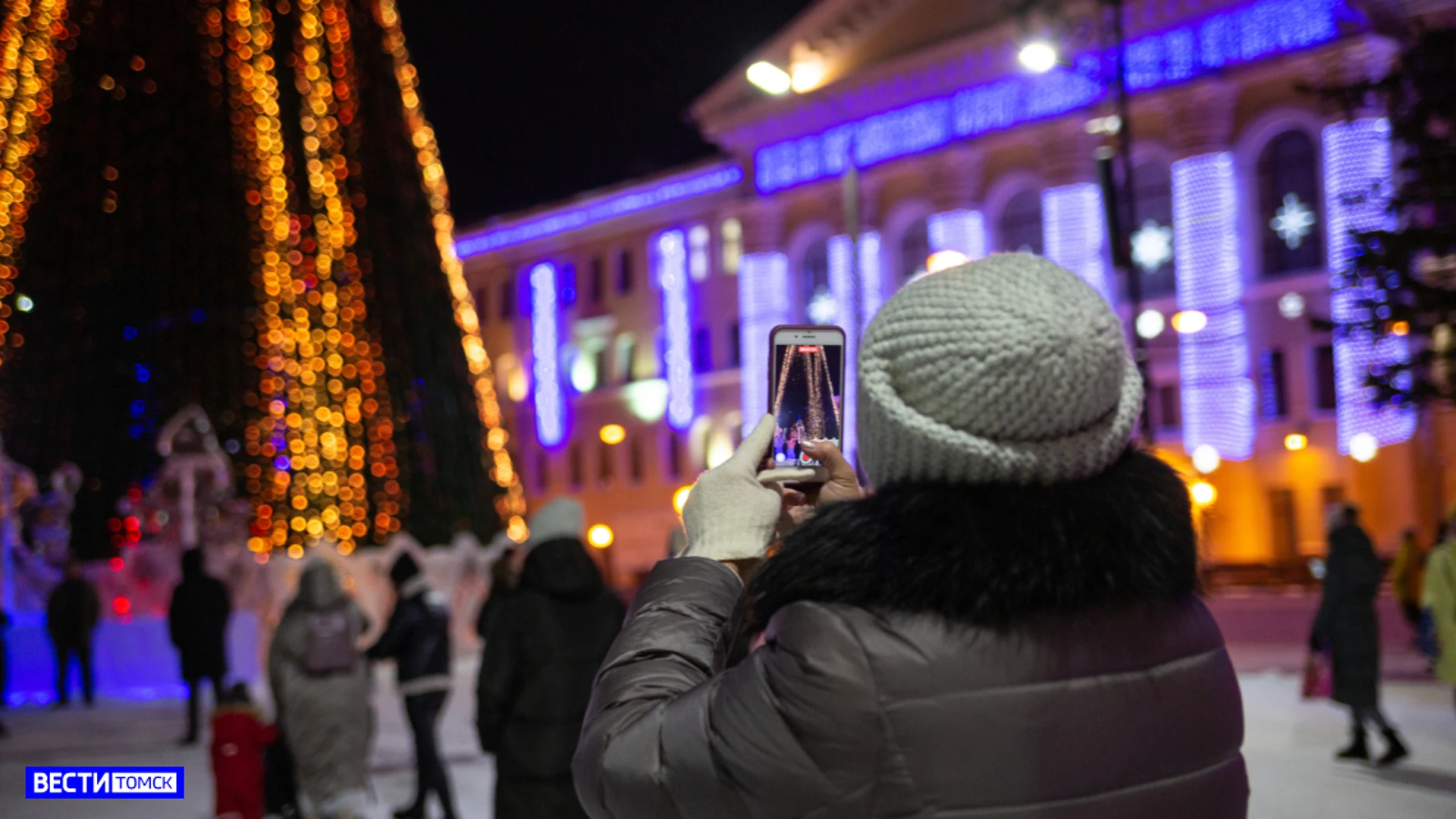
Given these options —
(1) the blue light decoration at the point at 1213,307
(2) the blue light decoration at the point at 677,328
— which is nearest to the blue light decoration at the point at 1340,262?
(1) the blue light decoration at the point at 1213,307

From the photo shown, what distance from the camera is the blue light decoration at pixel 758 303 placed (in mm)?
37312

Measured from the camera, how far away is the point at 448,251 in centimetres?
1595

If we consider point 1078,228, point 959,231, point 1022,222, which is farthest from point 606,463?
point 1078,228

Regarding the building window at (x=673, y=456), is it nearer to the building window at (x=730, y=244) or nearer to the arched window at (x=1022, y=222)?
the building window at (x=730, y=244)

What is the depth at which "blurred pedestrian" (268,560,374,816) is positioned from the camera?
708 centimetres

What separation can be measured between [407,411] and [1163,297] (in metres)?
21.6

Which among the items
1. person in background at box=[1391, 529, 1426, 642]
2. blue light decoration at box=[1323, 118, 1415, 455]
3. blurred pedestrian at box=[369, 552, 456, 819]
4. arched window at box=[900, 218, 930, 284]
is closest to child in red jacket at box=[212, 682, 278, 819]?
blurred pedestrian at box=[369, 552, 456, 819]

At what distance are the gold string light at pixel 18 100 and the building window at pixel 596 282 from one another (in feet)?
119

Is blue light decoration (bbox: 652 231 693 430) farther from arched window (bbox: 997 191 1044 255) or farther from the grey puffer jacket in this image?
the grey puffer jacket

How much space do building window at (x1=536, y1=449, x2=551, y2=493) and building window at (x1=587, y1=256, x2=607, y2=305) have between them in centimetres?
587

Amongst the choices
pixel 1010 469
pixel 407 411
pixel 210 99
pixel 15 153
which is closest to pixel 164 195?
pixel 210 99

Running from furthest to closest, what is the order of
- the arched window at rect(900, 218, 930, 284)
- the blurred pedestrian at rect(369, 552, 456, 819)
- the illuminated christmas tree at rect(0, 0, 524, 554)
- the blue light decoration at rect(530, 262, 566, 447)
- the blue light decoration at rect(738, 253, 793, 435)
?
the blue light decoration at rect(530, 262, 566, 447)
the blue light decoration at rect(738, 253, 793, 435)
the arched window at rect(900, 218, 930, 284)
the illuminated christmas tree at rect(0, 0, 524, 554)
the blurred pedestrian at rect(369, 552, 456, 819)

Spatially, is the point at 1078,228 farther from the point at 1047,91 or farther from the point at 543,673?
the point at 543,673

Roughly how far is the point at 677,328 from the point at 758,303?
13.5 ft
